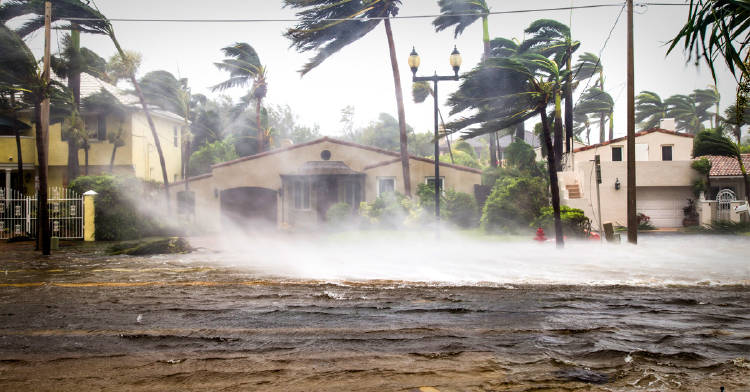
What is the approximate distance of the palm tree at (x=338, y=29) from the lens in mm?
24703

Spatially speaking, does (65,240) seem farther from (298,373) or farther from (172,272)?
(298,373)

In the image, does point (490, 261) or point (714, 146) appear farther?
point (714, 146)

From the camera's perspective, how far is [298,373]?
4.42 m

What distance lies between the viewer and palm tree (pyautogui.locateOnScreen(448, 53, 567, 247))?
14.5 m

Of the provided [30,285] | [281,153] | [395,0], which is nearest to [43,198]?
[30,285]

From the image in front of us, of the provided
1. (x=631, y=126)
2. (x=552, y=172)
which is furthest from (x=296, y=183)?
(x=631, y=126)

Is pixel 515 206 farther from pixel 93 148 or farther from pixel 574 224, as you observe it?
pixel 93 148

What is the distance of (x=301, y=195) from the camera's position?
27.5 m

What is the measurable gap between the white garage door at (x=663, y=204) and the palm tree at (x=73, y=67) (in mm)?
30874

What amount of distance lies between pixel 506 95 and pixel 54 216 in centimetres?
1818

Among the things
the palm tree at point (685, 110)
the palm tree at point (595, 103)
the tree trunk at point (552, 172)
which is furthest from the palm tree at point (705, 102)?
the tree trunk at point (552, 172)

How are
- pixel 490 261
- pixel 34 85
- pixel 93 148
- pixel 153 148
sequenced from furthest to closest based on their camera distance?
1. pixel 153 148
2. pixel 93 148
3. pixel 34 85
4. pixel 490 261

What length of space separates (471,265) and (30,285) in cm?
936

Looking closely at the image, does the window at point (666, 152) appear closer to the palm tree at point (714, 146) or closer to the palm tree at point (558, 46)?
the palm tree at point (714, 146)
